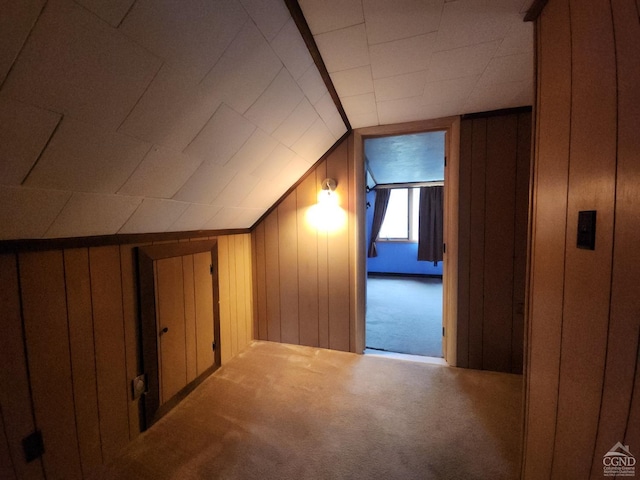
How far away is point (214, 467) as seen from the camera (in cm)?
121

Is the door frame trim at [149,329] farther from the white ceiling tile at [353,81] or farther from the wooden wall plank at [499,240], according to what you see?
the wooden wall plank at [499,240]

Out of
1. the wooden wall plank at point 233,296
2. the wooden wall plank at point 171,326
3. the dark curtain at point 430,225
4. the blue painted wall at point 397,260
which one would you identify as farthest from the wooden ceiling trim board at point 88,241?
the dark curtain at point 430,225

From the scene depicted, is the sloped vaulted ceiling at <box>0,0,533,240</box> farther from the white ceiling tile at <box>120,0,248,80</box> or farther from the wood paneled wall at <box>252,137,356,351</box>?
the wood paneled wall at <box>252,137,356,351</box>

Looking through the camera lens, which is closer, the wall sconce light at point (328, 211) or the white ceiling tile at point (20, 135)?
the white ceiling tile at point (20, 135)

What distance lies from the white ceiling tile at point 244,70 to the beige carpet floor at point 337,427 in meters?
1.72

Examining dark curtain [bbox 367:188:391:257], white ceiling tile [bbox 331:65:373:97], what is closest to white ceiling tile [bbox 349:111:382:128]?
white ceiling tile [bbox 331:65:373:97]

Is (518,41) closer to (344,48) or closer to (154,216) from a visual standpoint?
(344,48)

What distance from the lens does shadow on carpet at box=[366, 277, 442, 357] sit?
250cm

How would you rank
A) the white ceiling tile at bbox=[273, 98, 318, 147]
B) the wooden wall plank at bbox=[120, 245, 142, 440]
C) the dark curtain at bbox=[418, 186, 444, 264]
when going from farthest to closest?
the dark curtain at bbox=[418, 186, 444, 264] → the white ceiling tile at bbox=[273, 98, 318, 147] → the wooden wall plank at bbox=[120, 245, 142, 440]

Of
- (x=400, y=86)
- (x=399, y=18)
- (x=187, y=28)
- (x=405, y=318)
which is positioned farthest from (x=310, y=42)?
(x=405, y=318)

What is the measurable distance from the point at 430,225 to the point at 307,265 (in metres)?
4.34

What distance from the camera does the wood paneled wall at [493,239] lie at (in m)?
1.88

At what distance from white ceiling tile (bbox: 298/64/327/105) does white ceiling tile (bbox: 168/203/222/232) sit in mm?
939

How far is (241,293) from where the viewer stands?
2387 millimetres
